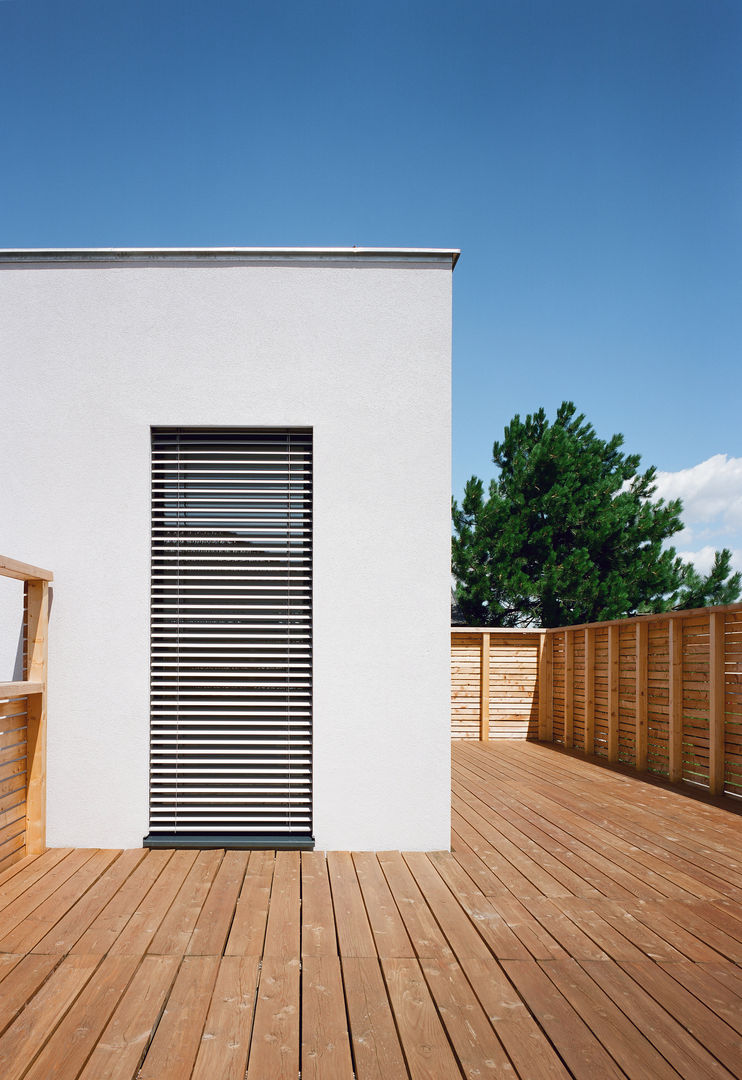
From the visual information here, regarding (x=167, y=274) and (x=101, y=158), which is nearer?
(x=167, y=274)

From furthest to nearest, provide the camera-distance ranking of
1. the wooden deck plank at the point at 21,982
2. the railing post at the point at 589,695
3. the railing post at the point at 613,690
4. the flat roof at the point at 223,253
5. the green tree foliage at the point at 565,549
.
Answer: the green tree foliage at the point at 565,549
the railing post at the point at 589,695
the railing post at the point at 613,690
the flat roof at the point at 223,253
the wooden deck plank at the point at 21,982

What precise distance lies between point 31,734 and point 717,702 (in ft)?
15.5

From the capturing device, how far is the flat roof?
394 centimetres

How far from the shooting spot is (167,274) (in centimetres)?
400

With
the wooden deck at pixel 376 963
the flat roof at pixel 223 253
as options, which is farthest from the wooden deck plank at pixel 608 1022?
the flat roof at pixel 223 253

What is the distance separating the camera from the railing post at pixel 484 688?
9055 mm

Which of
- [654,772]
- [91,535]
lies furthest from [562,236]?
[91,535]

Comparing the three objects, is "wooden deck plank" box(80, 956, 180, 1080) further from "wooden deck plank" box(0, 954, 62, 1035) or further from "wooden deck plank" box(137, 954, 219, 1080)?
"wooden deck plank" box(0, 954, 62, 1035)

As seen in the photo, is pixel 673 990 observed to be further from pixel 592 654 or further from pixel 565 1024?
pixel 592 654

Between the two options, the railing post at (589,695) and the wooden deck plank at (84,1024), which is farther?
the railing post at (589,695)

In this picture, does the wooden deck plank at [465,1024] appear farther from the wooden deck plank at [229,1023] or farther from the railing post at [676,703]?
the railing post at [676,703]

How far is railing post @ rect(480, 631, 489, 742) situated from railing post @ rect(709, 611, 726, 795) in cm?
365

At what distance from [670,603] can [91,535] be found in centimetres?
1426

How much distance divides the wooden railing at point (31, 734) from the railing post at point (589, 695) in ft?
19.1
